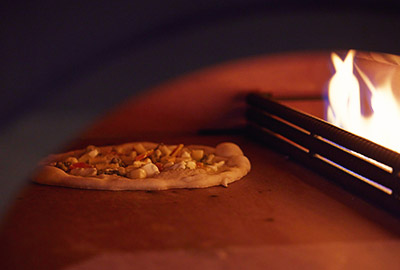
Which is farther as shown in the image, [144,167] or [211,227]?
[144,167]

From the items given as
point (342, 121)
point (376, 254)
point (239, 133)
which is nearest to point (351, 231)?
point (376, 254)

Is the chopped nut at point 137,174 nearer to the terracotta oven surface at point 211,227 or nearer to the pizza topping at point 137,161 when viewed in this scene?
the pizza topping at point 137,161

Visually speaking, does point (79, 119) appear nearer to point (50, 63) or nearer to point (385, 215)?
point (50, 63)

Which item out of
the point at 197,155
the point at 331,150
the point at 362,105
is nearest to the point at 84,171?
the point at 197,155

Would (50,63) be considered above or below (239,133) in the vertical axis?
above

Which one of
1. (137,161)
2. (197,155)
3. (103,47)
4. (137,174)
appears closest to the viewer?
(103,47)

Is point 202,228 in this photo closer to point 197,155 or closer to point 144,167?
point 144,167
